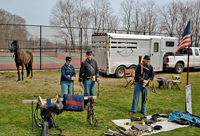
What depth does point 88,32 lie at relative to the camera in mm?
20938

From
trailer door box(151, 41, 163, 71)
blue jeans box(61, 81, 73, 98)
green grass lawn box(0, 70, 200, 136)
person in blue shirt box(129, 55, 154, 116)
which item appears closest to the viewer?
green grass lawn box(0, 70, 200, 136)

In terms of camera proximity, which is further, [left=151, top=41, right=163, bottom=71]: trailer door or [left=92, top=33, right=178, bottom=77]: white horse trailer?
[left=151, top=41, right=163, bottom=71]: trailer door

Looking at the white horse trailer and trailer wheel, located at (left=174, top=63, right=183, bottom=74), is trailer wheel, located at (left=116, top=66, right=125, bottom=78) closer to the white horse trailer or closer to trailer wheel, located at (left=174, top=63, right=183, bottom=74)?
the white horse trailer

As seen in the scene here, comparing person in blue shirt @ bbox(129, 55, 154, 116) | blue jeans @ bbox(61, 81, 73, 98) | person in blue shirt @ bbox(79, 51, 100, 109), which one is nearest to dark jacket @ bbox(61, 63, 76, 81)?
blue jeans @ bbox(61, 81, 73, 98)

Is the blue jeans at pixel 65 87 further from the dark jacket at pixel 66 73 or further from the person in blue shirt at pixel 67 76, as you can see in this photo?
the dark jacket at pixel 66 73

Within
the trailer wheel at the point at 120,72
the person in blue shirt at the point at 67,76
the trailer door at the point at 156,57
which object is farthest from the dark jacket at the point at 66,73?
the trailer door at the point at 156,57

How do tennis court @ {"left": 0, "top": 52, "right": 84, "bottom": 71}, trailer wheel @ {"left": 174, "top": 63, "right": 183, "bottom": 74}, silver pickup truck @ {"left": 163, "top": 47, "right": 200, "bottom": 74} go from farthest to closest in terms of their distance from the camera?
tennis court @ {"left": 0, "top": 52, "right": 84, "bottom": 71} → trailer wheel @ {"left": 174, "top": 63, "right": 183, "bottom": 74} → silver pickup truck @ {"left": 163, "top": 47, "right": 200, "bottom": 74}

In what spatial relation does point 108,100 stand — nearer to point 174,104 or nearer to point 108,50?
point 174,104

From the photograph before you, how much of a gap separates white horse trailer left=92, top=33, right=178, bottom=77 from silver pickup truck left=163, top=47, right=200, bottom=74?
3.25 ft

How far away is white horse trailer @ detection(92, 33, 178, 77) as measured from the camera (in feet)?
44.7

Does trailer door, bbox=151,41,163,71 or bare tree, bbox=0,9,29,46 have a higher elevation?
bare tree, bbox=0,9,29,46

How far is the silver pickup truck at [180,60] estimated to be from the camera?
16188 millimetres

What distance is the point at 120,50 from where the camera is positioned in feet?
45.8

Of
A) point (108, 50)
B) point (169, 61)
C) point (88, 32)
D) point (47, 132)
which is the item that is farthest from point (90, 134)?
point (88, 32)
